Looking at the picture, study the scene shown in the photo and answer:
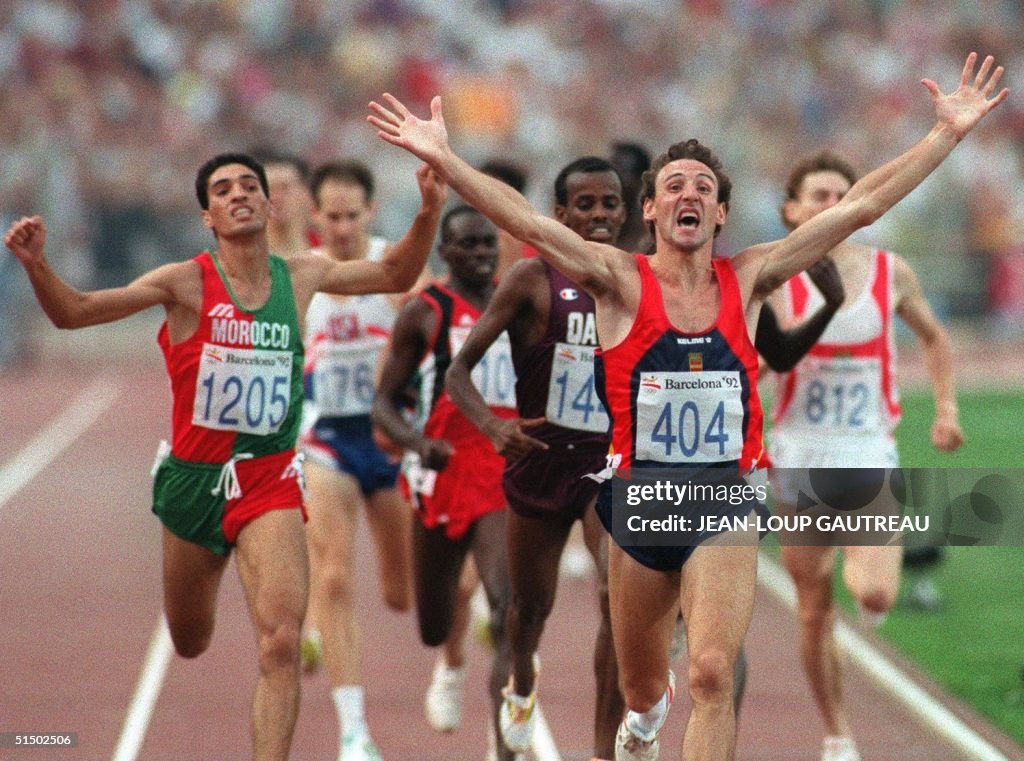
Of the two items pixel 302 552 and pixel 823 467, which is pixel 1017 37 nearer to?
pixel 823 467

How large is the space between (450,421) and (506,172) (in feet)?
6.04

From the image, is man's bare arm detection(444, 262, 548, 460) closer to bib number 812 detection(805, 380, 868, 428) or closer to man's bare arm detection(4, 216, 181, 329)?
man's bare arm detection(4, 216, 181, 329)

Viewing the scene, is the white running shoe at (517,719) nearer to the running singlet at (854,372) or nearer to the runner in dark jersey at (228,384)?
the runner in dark jersey at (228,384)

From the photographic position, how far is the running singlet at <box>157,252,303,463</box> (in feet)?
22.2

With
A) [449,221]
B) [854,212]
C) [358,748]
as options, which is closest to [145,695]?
[358,748]

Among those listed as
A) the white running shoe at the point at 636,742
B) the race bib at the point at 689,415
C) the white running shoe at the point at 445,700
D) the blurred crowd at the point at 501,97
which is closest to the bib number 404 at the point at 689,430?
the race bib at the point at 689,415

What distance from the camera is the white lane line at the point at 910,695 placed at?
8.04m

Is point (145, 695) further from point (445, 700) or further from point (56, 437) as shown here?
point (56, 437)

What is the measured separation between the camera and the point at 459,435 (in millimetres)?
8141

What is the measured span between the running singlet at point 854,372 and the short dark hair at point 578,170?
131cm

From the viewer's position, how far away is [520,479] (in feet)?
24.0

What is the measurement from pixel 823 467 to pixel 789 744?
4.19 feet

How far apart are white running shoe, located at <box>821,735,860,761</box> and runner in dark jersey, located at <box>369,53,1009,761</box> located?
1.76 meters

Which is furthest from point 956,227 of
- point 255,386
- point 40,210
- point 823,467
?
point 255,386
